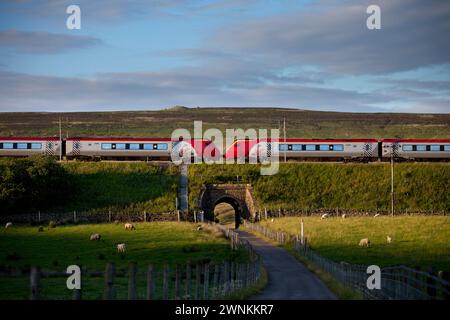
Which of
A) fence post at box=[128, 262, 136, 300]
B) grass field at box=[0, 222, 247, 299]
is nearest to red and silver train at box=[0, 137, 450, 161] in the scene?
grass field at box=[0, 222, 247, 299]

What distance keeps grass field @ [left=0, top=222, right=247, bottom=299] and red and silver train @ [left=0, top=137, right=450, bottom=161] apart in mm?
30274

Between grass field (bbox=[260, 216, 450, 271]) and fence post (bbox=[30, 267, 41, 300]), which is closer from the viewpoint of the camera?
fence post (bbox=[30, 267, 41, 300])

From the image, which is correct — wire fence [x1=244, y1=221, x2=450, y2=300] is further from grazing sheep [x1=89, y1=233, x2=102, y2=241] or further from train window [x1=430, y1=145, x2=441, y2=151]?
train window [x1=430, y1=145, x2=441, y2=151]

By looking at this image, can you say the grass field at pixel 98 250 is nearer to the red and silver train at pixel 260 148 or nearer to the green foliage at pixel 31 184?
the green foliage at pixel 31 184

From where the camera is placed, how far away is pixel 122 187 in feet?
293

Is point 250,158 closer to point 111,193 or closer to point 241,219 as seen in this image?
point 241,219

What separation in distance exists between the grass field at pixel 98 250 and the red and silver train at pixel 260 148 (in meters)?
30.3

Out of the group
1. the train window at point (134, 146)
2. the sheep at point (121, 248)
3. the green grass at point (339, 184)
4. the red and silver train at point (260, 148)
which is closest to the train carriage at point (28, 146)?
the red and silver train at point (260, 148)

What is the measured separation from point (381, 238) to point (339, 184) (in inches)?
1289

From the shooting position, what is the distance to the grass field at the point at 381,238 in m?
48.5

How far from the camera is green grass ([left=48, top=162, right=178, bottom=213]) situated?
8431 cm

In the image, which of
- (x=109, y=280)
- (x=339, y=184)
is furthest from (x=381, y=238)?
(x=109, y=280)
